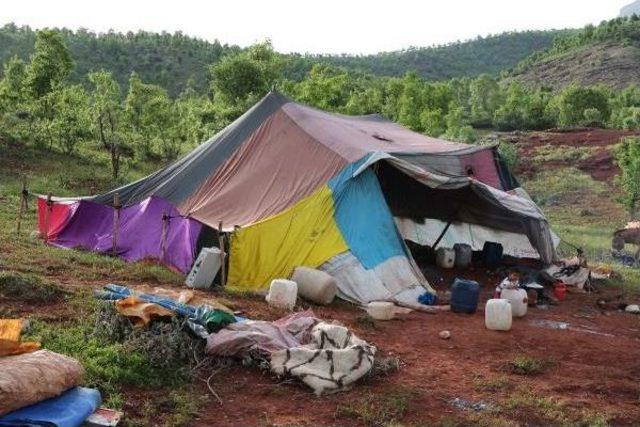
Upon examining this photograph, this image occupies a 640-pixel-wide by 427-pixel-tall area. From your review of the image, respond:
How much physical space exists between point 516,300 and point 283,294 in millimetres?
3064

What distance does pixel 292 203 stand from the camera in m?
9.81

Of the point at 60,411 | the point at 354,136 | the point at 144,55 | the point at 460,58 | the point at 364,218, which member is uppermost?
the point at 460,58

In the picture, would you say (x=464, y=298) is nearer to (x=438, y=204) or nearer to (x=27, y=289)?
(x=438, y=204)

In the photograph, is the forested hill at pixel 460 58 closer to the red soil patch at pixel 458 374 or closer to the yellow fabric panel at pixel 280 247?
the yellow fabric panel at pixel 280 247

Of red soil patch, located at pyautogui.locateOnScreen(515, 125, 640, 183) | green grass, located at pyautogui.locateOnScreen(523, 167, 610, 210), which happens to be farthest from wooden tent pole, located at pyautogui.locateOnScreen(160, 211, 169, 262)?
red soil patch, located at pyautogui.locateOnScreen(515, 125, 640, 183)

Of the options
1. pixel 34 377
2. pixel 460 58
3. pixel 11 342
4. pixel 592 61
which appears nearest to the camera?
pixel 34 377

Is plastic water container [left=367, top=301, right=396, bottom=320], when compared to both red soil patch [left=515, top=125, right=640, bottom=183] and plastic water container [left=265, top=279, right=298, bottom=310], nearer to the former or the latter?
plastic water container [left=265, top=279, right=298, bottom=310]

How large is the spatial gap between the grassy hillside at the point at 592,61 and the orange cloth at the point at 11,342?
238 ft

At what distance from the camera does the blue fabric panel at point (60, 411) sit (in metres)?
3.97

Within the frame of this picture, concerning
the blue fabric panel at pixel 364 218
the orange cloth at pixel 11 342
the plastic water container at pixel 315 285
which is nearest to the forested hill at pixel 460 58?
the blue fabric panel at pixel 364 218

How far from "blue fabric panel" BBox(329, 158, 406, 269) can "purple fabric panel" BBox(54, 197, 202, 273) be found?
206 cm

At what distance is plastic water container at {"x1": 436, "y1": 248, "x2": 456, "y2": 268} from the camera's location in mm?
12961

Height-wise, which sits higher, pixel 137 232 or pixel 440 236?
pixel 137 232

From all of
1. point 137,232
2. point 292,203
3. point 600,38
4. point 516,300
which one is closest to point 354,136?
point 292,203
